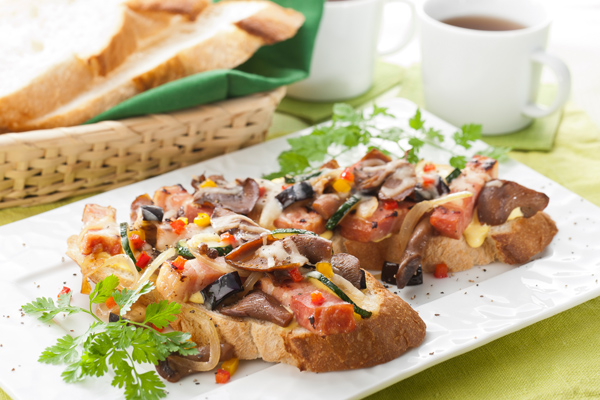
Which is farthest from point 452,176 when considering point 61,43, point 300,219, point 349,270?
point 61,43

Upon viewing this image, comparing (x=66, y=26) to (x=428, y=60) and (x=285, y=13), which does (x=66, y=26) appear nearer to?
(x=285, y=13)

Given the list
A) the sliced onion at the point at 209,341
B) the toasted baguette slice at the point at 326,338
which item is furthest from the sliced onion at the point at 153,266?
the sliced onion at the point at 209,341

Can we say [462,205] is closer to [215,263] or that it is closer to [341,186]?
[341,186]

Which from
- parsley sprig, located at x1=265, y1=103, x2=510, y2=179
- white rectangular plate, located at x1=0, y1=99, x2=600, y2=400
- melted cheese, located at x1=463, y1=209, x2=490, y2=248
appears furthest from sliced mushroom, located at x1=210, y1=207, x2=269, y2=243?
melted cheese, located at x1=463, y1=209, x2=490, y2=248

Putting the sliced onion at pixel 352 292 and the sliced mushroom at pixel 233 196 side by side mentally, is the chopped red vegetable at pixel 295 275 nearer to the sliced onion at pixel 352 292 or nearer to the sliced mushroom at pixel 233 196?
the sliced onion at pixel 352 292

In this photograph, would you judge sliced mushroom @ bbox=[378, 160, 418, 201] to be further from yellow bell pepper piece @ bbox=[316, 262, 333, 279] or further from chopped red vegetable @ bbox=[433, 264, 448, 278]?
yellow bell pepper piece @ bbox=[316, 262, 333, 279]
